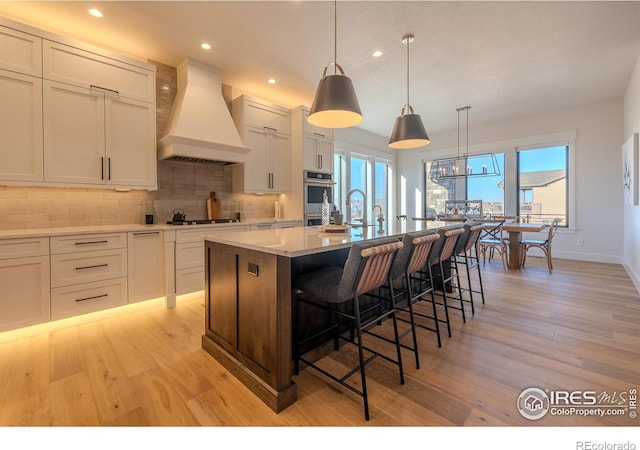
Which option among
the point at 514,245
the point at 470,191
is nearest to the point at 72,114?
the point at 514,245

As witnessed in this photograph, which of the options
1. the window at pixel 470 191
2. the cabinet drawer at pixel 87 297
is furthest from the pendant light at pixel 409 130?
the window at pixel 470 191

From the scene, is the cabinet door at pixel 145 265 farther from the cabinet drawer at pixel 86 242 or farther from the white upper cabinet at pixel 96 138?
the white upper cabinet at pixel 96 138

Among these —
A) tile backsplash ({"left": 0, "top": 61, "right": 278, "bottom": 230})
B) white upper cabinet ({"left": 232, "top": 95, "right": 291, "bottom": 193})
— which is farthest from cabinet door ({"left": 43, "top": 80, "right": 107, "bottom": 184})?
white upper cabinet ({"left": 232, "top": 95, "right": 291, "bottom": 193})

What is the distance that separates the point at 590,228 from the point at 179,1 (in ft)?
24.4

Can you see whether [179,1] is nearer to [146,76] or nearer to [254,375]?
[146,76]

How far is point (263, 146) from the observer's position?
4.43 meters

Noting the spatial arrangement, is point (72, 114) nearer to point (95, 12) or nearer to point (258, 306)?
point (95, 12)

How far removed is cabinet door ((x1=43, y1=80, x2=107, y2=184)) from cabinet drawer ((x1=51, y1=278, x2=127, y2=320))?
3.40 ft

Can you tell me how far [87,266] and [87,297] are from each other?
0.98 feet

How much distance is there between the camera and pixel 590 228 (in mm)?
5578

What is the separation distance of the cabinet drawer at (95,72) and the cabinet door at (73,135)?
10cm

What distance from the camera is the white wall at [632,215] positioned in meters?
3.87

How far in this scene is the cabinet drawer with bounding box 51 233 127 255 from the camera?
2.57 meters
